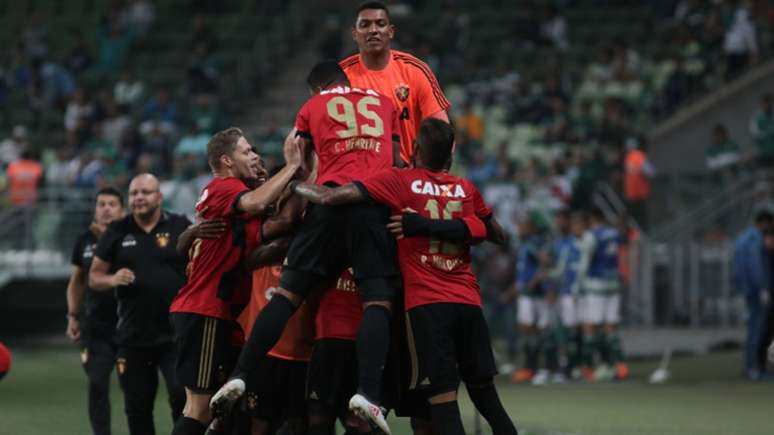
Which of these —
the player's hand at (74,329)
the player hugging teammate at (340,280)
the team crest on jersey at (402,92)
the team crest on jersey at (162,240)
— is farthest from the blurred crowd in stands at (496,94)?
the player hugging teammate at (340,280)

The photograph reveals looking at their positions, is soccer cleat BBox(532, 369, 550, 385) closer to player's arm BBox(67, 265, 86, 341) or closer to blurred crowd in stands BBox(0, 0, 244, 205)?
blurred crowd in stands BBox(0, 0, 244, 205)

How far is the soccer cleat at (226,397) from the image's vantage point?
31.4 feet

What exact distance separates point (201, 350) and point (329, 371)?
891mm

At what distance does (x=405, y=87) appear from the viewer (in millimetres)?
11016

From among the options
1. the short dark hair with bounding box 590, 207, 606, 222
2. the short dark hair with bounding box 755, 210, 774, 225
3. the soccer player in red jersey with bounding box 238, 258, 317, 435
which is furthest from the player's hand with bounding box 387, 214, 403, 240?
the short dark hair with bounding box 755, 210, 774, 225

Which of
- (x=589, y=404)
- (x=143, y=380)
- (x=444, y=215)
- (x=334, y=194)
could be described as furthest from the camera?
(x=589, y=404)

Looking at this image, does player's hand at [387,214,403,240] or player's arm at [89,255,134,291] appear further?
player's arm at [89,255,134,291]

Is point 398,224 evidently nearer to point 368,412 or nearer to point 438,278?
point 438,278

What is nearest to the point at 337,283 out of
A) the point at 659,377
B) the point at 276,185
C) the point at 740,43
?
the point at 276,185

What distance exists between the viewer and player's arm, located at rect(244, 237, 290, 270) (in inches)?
407

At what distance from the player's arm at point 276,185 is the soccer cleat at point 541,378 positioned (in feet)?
33.0

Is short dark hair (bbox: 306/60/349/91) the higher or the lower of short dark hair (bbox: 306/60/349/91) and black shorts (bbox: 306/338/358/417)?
the higher

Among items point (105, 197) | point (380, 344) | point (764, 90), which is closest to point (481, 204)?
point (380, 344)

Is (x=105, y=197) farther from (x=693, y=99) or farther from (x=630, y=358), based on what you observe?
(x=693, y=99)
